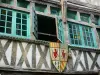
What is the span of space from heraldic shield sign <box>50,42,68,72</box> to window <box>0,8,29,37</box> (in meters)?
1.14

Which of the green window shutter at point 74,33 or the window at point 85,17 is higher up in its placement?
the window at point 85,17

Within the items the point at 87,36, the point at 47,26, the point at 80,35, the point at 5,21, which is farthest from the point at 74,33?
the point at 5,21

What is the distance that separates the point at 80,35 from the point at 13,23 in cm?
319

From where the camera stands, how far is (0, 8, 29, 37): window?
27.0ft

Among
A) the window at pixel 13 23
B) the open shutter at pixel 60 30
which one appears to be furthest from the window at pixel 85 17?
the window at pixel 13 23

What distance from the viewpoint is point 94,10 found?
35.9 feet

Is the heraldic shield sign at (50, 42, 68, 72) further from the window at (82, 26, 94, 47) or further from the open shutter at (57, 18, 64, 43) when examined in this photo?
the window at (82, 26, 94, 47)

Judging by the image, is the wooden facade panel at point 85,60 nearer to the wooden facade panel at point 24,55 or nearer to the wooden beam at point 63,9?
the wooden facade panel at point 24,55

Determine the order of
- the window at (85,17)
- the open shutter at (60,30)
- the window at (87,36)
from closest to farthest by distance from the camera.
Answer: the open shutter at (60,30) → the window at (87,36) → the window at (85,17)

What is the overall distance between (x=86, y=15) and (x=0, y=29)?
14.7ft

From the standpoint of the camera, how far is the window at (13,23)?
27.0ft

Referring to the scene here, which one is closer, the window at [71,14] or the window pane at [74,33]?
Answer: the window pane at [74,33]

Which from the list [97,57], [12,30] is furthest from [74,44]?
[12,30]

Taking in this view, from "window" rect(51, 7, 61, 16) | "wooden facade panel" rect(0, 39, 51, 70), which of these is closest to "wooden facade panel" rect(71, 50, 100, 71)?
"wooden facade panel" rect(0, 39, 51, 70)
